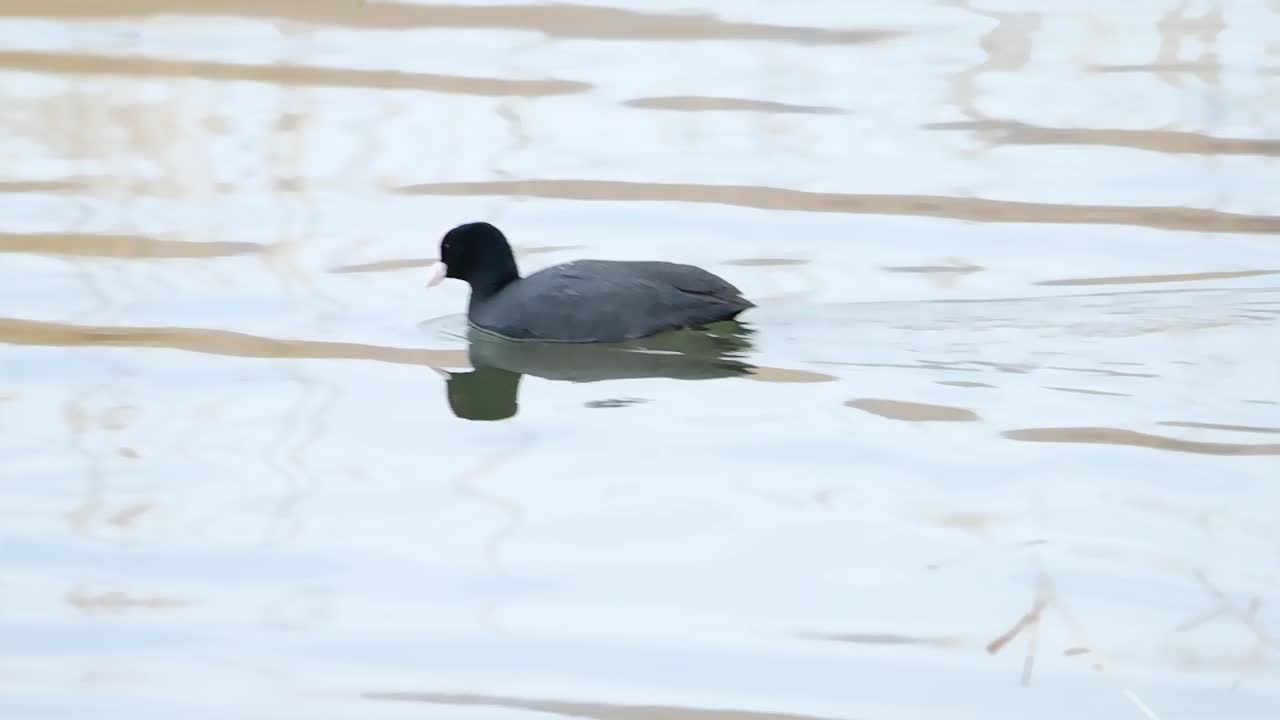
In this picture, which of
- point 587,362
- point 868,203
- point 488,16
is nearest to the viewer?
point 587,362

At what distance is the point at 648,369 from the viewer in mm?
7387

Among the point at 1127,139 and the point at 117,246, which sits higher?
the point at 1127,139

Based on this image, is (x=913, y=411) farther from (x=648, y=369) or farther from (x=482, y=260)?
(x=482, y=260)

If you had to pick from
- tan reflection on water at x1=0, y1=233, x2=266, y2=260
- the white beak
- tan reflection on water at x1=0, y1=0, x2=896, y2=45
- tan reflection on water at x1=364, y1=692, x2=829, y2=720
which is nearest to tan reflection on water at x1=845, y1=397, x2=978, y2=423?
the white beak

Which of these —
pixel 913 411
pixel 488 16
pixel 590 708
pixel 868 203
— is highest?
pixel 488 16

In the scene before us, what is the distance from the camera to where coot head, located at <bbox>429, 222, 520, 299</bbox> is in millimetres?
7957

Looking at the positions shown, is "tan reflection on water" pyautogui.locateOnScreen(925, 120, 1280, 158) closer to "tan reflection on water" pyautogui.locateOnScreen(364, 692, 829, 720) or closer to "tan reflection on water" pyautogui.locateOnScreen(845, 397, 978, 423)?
"tan reflection on water" pyautogui.locateOnScreen(845, 397, 978, 423)

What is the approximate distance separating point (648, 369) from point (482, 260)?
958 mm

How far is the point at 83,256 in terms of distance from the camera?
8.69 metres

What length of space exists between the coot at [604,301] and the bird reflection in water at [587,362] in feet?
0.20

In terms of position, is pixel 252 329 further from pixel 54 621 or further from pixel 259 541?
pixel 54 621

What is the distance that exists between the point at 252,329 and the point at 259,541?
2342 millimetres

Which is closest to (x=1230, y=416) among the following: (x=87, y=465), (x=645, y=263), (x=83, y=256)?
(x=645, y=263)

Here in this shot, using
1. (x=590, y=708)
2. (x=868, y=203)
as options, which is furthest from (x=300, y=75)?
(x=590, y=708)
